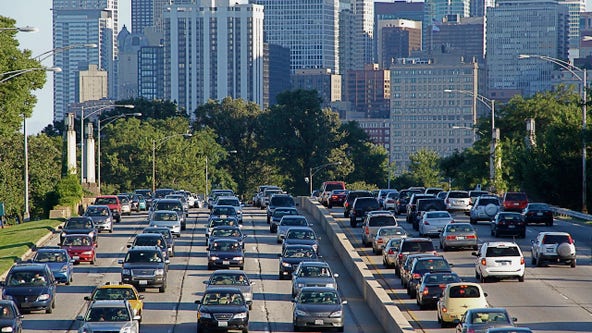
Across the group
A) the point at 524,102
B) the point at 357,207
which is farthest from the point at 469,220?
the point at 524,102

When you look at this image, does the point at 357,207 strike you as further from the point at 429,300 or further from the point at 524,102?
the point at 524,102

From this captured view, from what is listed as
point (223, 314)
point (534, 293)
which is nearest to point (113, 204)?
point (534, 293)

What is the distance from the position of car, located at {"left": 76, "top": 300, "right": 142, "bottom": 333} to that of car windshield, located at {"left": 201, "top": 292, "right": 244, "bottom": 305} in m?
2.93

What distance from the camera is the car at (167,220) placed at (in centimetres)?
6806

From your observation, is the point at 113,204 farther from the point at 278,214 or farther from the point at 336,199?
the point at 336,199

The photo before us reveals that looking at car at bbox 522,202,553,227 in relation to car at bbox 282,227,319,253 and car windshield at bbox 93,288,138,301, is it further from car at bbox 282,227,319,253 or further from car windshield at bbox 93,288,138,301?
car windshield at bbox 93,288,138,301

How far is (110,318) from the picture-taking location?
1449 inches

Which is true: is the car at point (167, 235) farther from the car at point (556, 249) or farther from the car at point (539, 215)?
the car at point (539, 215)

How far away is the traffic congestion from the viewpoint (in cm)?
3994

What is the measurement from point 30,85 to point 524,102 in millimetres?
63206

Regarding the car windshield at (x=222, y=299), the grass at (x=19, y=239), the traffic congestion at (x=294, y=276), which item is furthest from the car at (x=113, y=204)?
the car windshield at (x=222, y=299)

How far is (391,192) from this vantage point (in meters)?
89.7

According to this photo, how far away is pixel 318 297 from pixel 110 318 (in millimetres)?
7047

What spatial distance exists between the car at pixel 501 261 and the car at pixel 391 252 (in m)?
5.41
